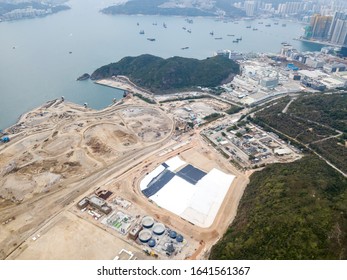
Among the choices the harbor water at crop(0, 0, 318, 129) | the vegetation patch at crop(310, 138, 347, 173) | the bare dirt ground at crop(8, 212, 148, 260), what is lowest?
the harbor water at crop(0, 0, 318, 129)

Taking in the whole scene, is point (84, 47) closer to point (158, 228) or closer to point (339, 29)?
point (158, 228)

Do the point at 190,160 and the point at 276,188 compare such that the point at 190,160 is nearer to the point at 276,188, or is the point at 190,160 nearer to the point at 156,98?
the point at 276,188

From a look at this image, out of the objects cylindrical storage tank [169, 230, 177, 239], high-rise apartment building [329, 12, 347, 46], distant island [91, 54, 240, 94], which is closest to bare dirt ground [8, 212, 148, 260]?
cylindrical storage tank [169, 230, 177, 239]

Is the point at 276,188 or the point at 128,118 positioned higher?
the point at 276,188

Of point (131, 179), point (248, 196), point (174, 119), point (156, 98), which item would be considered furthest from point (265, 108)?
point (131, 179)

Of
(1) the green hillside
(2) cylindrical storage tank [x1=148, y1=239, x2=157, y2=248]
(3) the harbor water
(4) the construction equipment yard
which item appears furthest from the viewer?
(3) the harbor water

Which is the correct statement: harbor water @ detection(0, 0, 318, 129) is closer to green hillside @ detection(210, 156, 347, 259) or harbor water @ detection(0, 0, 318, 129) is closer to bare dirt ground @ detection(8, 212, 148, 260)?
bare dirt ground @ detection(8, 212, 148, 260)

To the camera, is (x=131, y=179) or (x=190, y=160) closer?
(x=131, y=179)
